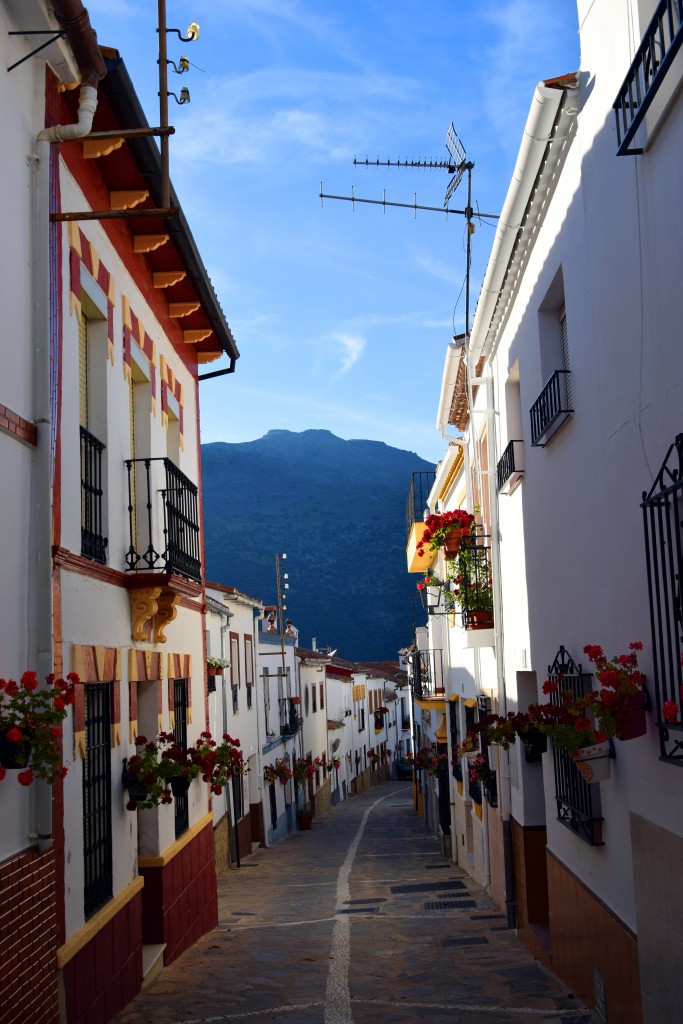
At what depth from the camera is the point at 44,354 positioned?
23.1 ft

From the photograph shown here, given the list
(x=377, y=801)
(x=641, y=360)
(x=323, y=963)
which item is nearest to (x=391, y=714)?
(x=377, y=801)

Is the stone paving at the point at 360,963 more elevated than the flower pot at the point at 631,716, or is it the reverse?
the flower pot at the point at 631,716

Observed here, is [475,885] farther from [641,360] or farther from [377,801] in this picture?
[377,801]

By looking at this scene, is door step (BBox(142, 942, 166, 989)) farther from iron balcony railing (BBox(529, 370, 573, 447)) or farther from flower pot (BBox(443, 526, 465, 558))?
flower pot (BBox(443, 526, 465, 558))

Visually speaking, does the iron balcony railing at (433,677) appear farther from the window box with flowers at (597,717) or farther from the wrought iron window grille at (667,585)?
the wrought iron window grille at (667,585)

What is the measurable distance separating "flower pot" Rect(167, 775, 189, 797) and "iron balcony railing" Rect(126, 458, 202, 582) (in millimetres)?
1942

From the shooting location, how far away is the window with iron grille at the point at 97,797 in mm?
8320

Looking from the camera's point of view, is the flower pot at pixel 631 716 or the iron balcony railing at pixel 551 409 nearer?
the flower pot at pixel 631 716

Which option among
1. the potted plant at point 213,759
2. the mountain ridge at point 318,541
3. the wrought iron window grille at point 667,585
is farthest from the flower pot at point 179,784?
the mountain ridge at point 318,541

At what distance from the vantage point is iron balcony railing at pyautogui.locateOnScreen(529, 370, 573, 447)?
27.0ft

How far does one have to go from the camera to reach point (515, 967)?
10.0m

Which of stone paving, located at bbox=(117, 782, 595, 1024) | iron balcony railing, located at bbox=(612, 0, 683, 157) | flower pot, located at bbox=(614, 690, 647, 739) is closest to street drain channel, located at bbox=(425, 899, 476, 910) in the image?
stone paving, located at bbox=(117, 782, 595, 1024)

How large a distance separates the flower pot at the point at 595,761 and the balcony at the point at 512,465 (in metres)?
4.27

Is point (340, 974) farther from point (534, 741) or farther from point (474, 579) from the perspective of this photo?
point (474, 579)
